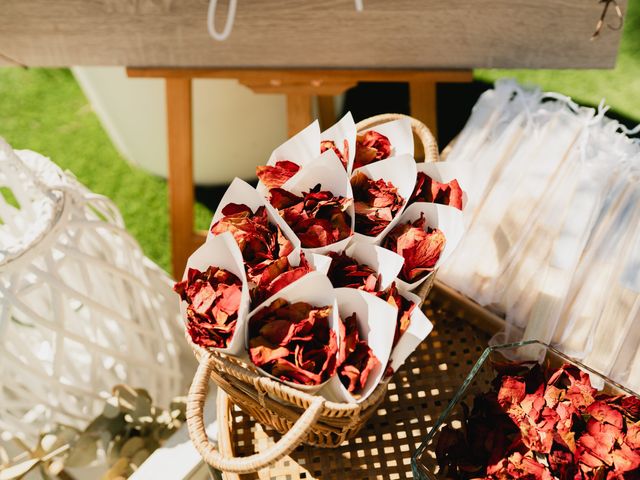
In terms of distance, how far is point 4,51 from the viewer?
1306 millimetres

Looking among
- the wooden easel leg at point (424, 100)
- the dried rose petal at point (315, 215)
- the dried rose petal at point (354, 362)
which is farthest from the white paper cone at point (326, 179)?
the wooden easel leg at point (424, 100)

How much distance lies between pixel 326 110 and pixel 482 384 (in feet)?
3.74

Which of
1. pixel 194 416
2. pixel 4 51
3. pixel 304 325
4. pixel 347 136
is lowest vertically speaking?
pixel 194 416

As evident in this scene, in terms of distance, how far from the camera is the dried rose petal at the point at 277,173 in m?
0.81

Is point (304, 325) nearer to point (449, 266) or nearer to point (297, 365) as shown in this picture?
point (297, 365)

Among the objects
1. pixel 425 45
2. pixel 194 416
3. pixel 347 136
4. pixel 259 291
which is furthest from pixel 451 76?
pixel 194 416

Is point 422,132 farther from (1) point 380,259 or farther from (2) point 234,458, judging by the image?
(2) point 234,458

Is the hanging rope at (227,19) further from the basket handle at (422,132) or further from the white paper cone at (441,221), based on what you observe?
the white paper cone at (441,221)

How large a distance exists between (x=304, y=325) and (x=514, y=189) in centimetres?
62

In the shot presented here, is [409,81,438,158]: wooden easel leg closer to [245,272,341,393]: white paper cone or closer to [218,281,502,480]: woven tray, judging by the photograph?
[218,281,502,480]: woven tray

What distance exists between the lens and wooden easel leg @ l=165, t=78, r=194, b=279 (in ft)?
4.55

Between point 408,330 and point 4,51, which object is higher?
point 4,51

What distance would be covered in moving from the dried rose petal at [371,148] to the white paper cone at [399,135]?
1 centimetres

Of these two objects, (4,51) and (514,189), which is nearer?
(514,189)
